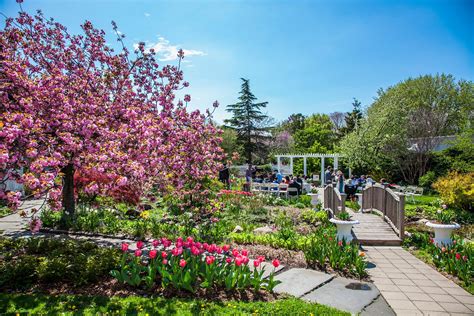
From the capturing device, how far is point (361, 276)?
189 inches

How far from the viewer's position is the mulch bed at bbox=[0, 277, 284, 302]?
3.64m

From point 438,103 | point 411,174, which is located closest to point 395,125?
point 411,174

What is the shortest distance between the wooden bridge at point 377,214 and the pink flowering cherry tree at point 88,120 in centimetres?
372

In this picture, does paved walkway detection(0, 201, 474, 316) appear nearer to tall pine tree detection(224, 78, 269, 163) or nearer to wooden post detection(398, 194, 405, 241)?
wooden post detection(398, 194, 405, 241)

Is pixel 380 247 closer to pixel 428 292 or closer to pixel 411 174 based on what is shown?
pixel 428 292

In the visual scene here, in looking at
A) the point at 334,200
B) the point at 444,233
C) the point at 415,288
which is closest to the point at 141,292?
the point at 415,288

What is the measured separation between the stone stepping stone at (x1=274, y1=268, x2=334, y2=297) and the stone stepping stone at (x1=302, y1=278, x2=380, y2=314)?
95 millimetres

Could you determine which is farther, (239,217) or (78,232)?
(239,217)

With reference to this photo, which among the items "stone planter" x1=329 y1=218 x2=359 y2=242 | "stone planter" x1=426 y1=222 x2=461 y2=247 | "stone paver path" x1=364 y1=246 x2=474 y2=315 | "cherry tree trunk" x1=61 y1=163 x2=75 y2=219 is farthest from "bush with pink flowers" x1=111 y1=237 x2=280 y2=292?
"stone planter" x1=426 y1=222 x2=461 y2=247

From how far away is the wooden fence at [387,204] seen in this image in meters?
7.10

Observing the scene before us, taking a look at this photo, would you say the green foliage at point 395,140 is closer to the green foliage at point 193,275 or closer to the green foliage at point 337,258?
the green foliage at point 337,258

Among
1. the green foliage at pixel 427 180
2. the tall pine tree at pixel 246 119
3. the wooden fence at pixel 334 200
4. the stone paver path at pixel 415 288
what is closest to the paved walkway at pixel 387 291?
the stone paver path at pixel 415 288

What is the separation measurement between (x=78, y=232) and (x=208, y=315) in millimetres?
5286

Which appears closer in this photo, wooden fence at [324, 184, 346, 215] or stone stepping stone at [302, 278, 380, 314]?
stone stepping stone at [302, 278, 380, 314]
